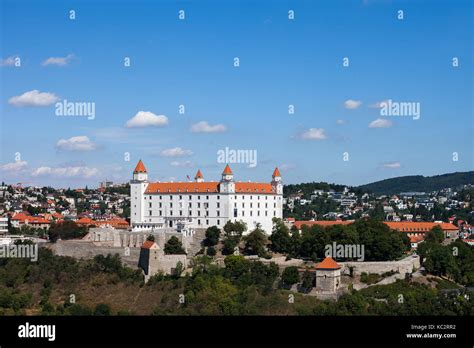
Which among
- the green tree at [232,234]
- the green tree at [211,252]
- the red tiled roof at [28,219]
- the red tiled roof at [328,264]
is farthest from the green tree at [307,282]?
the red tiled roof at [28,219]

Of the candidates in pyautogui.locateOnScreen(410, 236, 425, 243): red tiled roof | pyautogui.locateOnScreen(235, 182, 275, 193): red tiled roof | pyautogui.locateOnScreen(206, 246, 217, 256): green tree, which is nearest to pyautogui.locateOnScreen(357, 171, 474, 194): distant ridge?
pyautogui.locateOnScreen(410, 236, 425, 243): red tiled roof

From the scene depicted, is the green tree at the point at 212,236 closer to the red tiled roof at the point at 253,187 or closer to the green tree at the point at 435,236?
the red tiled roof at the point at 253,187

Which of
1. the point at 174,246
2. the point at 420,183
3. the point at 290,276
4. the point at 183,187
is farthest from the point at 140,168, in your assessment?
the point at 420,183

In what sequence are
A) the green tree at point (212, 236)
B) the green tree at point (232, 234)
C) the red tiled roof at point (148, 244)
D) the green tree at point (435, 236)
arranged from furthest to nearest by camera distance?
the green tree at point (435, 236) → the green tree at point (212, 236) → the green tree at point (232, 234) → the red tiled roof at point (148, 244)

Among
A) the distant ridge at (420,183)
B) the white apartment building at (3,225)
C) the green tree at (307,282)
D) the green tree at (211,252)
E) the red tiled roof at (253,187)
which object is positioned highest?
the distant ridge at (420,183)

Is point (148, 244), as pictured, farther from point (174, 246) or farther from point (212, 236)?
point (212, 236)

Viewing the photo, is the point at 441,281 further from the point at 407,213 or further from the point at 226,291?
the point at 407,213
